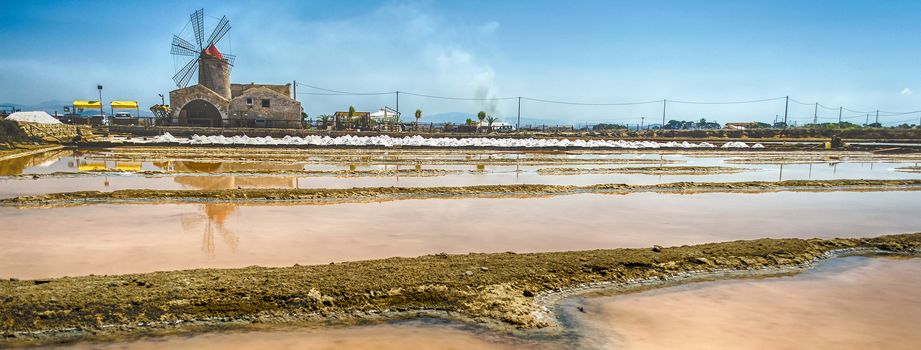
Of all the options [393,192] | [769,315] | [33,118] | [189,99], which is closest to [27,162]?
[33,118]

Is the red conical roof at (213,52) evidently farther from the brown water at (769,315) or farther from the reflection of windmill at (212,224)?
the brown water at (769,315)

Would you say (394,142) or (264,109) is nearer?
(394,142)

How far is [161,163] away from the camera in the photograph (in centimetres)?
2014

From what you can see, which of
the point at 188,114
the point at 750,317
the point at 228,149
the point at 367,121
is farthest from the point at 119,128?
the point at 750,317

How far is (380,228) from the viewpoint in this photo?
876 cm

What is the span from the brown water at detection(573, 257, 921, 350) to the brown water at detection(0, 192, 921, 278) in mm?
2068

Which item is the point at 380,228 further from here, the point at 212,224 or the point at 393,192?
the point at 393,192

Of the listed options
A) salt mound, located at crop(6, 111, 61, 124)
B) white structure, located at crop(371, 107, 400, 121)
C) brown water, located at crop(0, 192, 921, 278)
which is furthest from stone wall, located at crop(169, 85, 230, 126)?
brown water, located at crop(0, 192, 921, 278)

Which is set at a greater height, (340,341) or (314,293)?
(314,293)

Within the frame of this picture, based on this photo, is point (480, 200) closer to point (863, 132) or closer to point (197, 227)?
point (197, 227)

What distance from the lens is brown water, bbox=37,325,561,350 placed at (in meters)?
4.33

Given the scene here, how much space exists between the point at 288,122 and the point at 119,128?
1096 centimetres

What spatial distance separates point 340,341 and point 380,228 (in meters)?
4.30

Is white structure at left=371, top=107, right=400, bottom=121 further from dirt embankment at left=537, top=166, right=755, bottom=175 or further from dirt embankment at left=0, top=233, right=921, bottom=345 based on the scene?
dirt embankment at left=0, top=233, right=921, bottom=345
